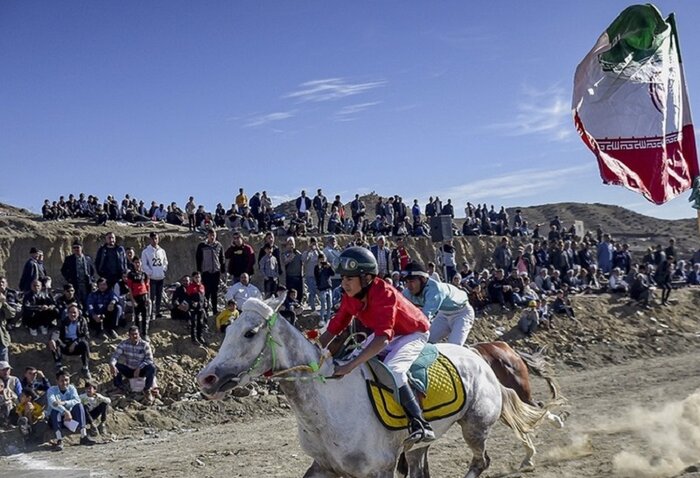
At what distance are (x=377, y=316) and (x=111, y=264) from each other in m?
12.0

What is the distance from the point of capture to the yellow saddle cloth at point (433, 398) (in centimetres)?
653

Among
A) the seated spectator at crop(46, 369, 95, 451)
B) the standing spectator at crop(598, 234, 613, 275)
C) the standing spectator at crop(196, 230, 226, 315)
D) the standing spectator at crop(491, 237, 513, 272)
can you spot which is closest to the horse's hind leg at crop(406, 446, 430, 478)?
the seated spectator at crop(46, 369, 95, 451)

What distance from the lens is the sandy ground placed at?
31.3 feet

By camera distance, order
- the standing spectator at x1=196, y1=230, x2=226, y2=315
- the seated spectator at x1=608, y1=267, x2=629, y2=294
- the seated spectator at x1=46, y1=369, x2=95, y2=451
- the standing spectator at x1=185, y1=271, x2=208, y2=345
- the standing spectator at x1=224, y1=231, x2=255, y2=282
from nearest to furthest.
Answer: the seated spectator at x1=46, y1=369, x2=95, y2=451, the standing spectator at x1=185, y1=271, x2=208, y2=345, the standing spectator at x1=196, y1=230, x2=226, y2=315, the standing spectator at x1=224, y1=231, x2=255, y2=282, the seated spectator at x1=608, y1=267, x2=629, y2=294

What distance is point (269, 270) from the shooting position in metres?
19.2

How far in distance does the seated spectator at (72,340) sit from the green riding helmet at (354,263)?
407 inches

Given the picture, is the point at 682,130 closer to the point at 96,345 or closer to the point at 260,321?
the point at 260,321

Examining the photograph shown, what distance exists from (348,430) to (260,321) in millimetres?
1187

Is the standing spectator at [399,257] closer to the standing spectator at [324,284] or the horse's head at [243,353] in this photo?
the standing spectator at [324,284]

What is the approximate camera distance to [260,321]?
6.01 metres

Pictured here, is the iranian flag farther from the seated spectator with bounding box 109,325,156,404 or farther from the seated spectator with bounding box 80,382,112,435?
the seated spectator with bounding box 109,325,156,404

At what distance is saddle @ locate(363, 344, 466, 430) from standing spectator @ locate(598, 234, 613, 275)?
23.8 metres

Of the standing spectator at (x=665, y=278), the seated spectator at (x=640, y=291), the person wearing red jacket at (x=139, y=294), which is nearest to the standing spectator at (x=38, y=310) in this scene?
the person wearing red jacket at (x=139, y=294)

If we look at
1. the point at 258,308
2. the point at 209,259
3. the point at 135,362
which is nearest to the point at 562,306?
the point at 209,259
